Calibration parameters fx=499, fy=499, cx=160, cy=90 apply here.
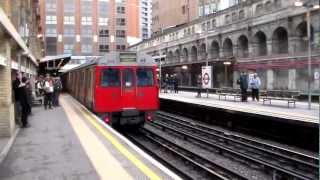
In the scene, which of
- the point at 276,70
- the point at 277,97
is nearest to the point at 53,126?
the point at 277,97

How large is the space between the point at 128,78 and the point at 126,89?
1.39 feet

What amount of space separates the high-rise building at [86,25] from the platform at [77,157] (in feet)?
282

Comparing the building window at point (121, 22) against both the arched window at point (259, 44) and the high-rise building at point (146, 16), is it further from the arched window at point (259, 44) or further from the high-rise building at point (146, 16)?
the high-rise building at point (146, 16)

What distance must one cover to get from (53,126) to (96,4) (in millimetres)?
86887

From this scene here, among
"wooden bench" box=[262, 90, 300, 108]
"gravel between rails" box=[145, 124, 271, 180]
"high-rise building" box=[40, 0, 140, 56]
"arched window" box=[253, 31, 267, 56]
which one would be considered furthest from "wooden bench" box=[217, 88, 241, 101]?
"high-rise building" box=[40, 0, 140, 56]

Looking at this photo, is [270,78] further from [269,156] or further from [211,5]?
[211,5]

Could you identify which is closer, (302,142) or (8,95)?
(8,95)

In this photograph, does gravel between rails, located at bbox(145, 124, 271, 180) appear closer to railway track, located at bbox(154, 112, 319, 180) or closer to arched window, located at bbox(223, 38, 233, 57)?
railway track, located at bbox(154, 112, 319, 180)

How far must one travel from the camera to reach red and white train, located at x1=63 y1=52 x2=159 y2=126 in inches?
725

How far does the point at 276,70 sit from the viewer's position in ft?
134

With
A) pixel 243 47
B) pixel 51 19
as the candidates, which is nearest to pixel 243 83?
pixel 243 47

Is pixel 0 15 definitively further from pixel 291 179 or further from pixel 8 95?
pixel 291 179

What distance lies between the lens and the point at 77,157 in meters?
10.4

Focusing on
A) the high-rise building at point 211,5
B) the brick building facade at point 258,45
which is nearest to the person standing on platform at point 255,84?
the brick building facade at point 258,45
